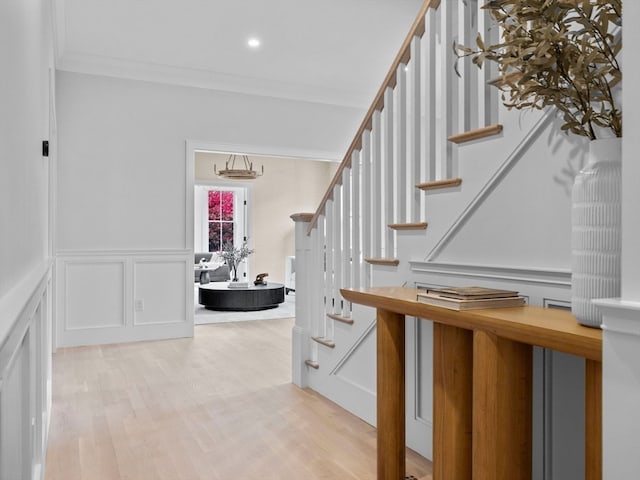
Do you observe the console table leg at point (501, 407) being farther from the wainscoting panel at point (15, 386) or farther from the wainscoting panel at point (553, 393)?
the wainscoting panel at point (15, 386)

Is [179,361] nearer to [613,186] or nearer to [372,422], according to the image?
[372,422]

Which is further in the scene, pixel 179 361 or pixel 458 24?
pixel 179 361

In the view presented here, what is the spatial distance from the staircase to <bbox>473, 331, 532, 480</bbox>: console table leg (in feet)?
1.13

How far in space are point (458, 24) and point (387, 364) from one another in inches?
54.3

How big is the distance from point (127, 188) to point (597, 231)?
14.8ft

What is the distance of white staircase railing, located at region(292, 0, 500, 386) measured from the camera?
2.06 m

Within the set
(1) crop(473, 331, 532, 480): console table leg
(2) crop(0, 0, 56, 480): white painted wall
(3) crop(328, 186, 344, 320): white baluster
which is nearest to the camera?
(2) crop(0, 0, 56, 480): white painted wall

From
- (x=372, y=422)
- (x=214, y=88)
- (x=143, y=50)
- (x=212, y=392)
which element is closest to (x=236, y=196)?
(x=214, y=88)

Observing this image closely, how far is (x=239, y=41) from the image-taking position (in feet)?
14.8

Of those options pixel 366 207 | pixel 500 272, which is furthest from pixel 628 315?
pixel 366 207

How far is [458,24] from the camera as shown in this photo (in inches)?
82.4

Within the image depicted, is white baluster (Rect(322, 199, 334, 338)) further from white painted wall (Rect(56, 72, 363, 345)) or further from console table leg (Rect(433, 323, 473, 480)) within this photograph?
white painted wall (Rect(56, 72, 363, 345))

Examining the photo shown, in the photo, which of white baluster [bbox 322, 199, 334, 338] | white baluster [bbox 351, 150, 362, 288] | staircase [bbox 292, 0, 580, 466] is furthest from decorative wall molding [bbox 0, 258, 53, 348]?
white baluster [bbox 322, 199, 334, 338]

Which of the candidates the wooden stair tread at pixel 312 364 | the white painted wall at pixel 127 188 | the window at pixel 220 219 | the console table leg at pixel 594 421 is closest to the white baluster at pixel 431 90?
the console table leg at pixel 594 421
